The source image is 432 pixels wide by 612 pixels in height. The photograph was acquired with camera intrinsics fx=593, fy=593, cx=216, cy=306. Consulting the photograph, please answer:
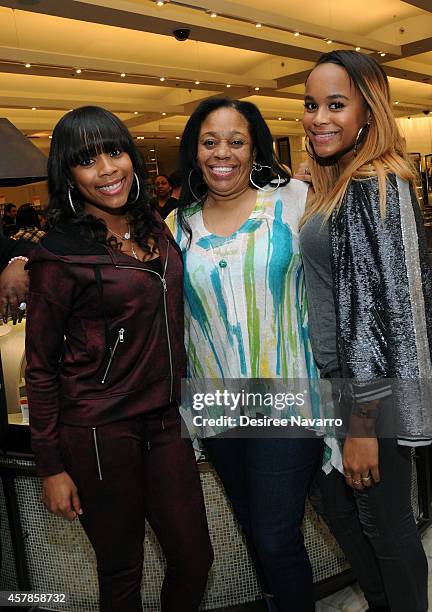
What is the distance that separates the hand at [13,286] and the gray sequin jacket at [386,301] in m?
0.92

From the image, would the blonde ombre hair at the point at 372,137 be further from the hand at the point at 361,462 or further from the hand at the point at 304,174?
the hand at the point at 361,462

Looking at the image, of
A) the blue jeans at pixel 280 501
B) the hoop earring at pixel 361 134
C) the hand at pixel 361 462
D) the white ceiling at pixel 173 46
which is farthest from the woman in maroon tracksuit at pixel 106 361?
the white ceiling at pixel 173 46

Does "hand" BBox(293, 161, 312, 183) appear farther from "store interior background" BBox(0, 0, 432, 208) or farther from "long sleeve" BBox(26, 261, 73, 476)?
"store interior background" BBox(0, 0, 432, 208)

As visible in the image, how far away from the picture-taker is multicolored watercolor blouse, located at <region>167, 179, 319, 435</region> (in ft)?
5.11

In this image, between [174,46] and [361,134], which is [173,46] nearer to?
[174,46]

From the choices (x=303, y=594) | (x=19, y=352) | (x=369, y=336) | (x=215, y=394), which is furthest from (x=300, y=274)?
(x=19, y=352)

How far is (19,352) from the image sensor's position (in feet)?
7.53

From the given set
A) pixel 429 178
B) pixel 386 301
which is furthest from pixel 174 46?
pixel 386 301

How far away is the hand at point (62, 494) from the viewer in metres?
1.48

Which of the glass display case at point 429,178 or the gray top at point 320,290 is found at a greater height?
the glass display case at point 429,178

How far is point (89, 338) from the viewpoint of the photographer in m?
1.46

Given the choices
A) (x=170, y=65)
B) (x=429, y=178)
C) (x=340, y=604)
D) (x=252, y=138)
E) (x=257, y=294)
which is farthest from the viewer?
(x=429, y=178)

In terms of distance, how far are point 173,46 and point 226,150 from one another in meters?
9.18

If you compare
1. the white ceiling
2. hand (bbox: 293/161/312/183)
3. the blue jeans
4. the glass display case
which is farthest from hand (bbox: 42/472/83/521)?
the glass display case
